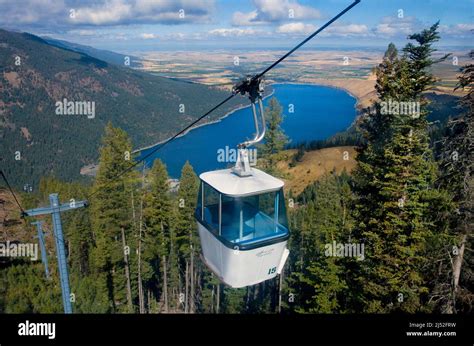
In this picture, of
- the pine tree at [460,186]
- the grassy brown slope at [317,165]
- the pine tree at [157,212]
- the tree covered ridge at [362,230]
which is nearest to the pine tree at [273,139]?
the tree covered ridge at [362,230]

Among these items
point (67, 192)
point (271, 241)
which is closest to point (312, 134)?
point (67, 192)

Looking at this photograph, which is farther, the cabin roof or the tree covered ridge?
the tree covered ridge

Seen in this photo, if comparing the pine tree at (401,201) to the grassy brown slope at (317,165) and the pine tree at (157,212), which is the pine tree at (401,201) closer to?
the pine tree at (157,212)

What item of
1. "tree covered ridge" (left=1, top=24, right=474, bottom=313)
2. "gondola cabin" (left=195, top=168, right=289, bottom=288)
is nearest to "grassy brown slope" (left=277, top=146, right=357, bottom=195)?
"tree covered ridge" (left=1, top=24, right=474, bottom=313)

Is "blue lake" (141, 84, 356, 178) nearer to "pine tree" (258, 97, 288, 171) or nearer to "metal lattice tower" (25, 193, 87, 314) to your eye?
"pine tree" (258, 97, 288, 171)

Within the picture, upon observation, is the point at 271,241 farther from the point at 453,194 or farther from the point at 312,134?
the point at 312,134

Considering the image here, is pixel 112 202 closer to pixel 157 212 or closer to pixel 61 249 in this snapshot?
pixel 157 212
